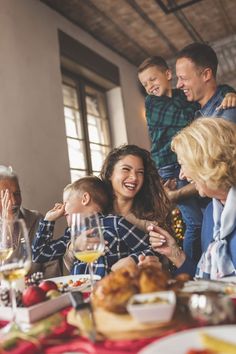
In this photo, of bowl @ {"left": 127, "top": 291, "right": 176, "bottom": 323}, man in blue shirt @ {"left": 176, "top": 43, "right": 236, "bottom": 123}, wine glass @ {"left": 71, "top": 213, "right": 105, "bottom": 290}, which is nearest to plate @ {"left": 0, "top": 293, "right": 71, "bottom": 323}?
wine glass @ {"left": 71, "top": 213, "right": 105, "bottom": 290}

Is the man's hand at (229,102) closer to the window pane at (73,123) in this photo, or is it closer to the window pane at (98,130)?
the window pane at (73,123)

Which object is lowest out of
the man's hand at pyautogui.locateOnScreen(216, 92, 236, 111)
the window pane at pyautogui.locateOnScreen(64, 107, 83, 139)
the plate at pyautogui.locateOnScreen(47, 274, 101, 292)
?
the plate at pyautogui.locateOnScreen(47, 274, 101, 292)

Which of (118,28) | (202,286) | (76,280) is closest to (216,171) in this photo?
(202,286)

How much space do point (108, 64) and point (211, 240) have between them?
3524 mm

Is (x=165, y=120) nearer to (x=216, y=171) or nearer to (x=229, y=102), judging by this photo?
(x=229, y=102)

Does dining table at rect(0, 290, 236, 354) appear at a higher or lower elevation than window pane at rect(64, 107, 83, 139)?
lower

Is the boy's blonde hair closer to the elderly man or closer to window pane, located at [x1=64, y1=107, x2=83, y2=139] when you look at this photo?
the elderly man

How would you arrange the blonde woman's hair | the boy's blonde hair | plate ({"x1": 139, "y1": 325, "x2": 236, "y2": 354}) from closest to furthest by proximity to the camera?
plate ({"x1": 139, "y1": 325, "x2": 236, "y2": 354}) → the blonde woman's hair → the boy's blonde hair

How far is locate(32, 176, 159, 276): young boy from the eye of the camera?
5.25 ft

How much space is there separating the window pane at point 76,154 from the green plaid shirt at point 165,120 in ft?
5.27

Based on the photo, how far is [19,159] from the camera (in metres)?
3.06

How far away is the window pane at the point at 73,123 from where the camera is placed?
4.03 m

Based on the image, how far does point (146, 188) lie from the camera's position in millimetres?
1958

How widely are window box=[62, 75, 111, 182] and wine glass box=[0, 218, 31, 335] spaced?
287cm
